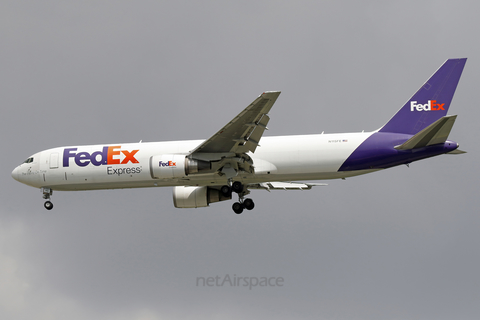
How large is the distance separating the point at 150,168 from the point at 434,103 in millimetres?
14075

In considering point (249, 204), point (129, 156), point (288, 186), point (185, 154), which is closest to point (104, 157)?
point (129, 156)

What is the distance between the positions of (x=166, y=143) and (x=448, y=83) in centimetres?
1433

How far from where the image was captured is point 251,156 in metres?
28.9

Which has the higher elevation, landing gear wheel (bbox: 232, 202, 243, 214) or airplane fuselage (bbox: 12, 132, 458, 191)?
airplane fuselage (bbox: 12, 132, 458, 191)

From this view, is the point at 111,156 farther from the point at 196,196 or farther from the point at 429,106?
the point at 429,106

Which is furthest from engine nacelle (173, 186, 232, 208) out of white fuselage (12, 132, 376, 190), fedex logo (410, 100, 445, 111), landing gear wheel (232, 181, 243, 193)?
fedex logo (410, 100, 445, 111)

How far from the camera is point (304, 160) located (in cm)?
2825

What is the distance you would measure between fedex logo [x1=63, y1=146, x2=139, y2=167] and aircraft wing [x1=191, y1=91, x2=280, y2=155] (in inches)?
164

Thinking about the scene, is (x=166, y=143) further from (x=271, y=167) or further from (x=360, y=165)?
(x=360, y=165)

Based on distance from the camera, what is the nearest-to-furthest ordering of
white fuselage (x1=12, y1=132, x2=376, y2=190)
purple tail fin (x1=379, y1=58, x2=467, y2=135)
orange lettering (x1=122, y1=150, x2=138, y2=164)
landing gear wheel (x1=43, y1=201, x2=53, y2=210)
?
white fuselage (x1=12, y1=132, x2=376, y2=190) → purple tail fin (x1=379, y1=58, x2=467, y2=135) → orange lettering (x1=122, y1=150, x2=138, y2=164) → landing gear wheel (x1=43, y1=201, x2=53, y2=210)

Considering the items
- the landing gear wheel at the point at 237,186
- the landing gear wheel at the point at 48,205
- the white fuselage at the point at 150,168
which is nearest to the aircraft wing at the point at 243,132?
the white fuselage at the point at 150,168

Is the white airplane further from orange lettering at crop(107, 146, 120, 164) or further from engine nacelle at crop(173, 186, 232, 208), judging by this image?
engine nacelle at crop(173, 186, 232, 208)

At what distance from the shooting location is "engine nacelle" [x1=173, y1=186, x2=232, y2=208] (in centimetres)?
3188

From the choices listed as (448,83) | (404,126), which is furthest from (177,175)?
(448,83)
